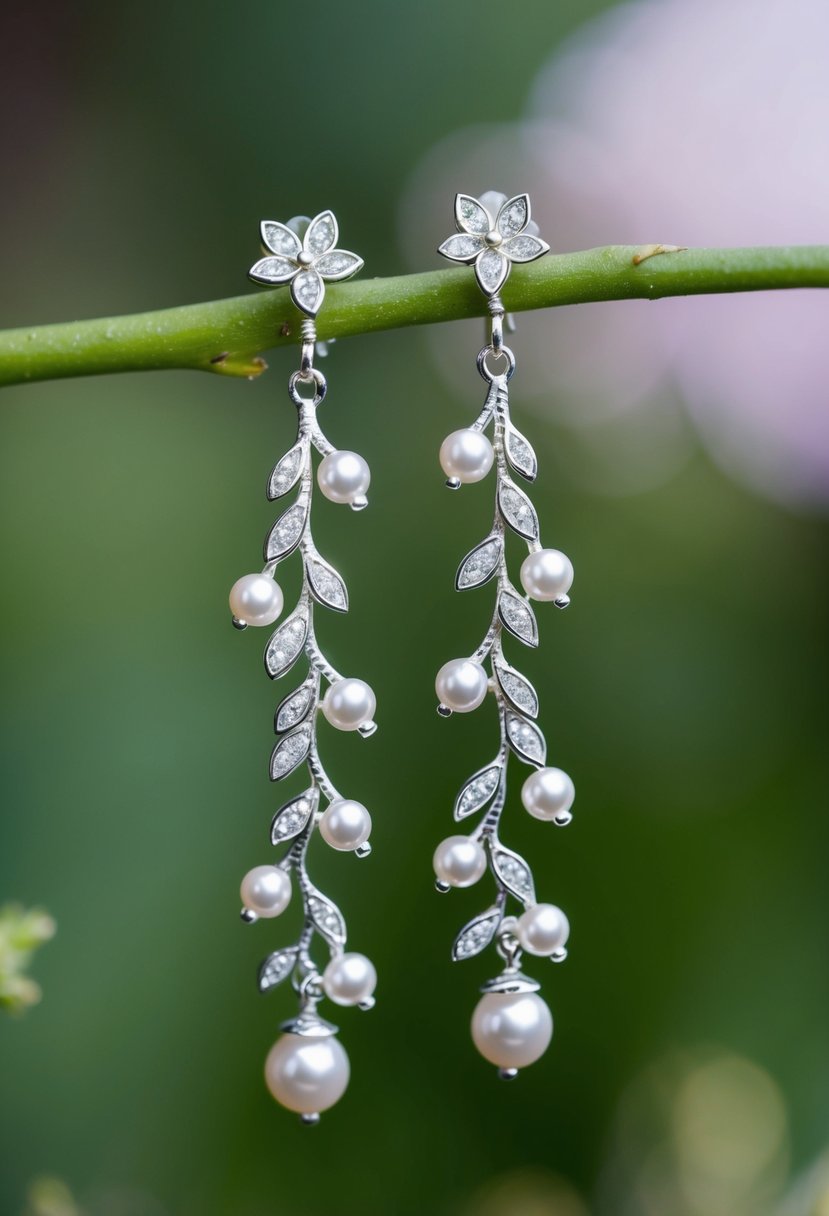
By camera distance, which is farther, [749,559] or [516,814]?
[749,559]

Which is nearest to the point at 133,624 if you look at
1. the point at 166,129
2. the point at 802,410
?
the point at 166,129

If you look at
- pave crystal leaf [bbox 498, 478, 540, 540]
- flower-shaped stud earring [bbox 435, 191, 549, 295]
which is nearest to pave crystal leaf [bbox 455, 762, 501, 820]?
Answer: pave crystal leaf [bbox 498, 478, 540, 540]

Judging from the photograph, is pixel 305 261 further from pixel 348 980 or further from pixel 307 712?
pixel 348 980

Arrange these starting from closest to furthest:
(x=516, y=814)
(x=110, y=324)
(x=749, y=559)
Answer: (x=110, y=324) → (x=516, y=814) → (x=749, y=559)

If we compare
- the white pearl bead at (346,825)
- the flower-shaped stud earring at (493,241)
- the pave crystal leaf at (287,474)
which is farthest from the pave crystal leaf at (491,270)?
the white pearl bead at (346,825)

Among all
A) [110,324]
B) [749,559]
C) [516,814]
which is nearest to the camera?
[110,324]

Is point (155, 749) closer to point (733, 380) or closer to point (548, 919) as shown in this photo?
point (548, 919)

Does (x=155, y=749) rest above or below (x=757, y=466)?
below

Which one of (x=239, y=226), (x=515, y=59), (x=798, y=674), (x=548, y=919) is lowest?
(x=548, y=919)
